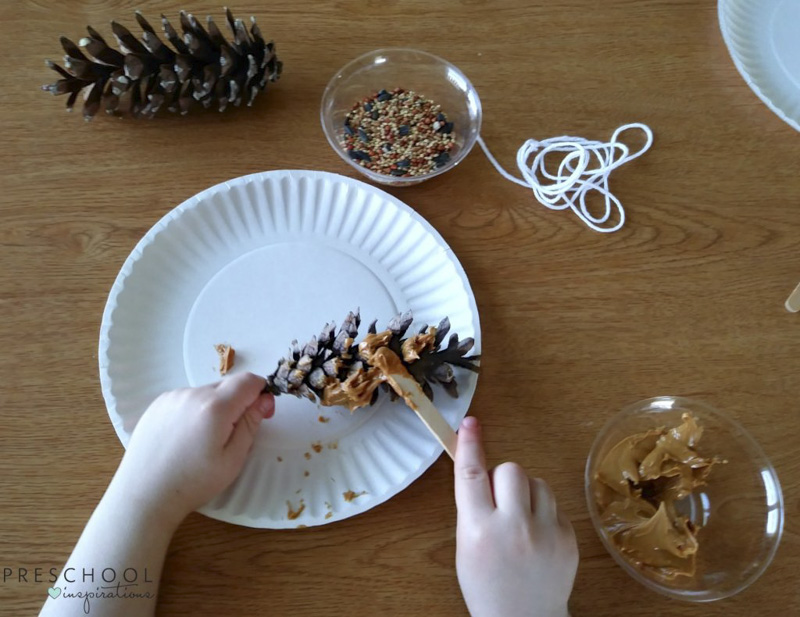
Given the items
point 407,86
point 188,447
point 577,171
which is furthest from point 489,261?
point 188,447

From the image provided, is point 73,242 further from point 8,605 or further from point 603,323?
point 603,323

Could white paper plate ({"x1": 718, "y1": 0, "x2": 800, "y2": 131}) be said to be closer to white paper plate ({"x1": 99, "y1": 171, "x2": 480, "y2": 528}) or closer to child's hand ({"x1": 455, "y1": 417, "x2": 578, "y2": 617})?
white paper plate ({"x1": 99, "y1": 171, "x2": 480, "y2": 528})

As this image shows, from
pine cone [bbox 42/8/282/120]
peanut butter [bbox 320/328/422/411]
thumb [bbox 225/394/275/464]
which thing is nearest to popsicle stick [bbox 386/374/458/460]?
peanut butter [bbox 320/328/422/411]

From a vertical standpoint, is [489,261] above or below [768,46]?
below

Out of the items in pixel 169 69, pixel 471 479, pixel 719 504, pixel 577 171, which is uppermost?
pixel 169 69

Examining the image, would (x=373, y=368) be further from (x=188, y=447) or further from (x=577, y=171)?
(x=577, y=171)

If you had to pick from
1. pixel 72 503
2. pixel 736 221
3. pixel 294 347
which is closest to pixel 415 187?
pixel 294 347

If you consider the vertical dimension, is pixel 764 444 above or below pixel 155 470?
below
